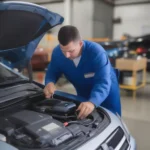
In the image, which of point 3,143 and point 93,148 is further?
point 93,148

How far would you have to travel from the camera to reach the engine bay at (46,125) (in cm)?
124

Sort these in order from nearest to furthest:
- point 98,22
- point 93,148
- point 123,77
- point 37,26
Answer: point 93,148
point 37,26
point 123,77
point 98,22

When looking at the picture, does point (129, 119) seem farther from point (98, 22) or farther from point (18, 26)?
point (98, 22)

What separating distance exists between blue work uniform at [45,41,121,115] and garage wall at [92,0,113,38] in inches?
392

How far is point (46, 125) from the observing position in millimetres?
1364

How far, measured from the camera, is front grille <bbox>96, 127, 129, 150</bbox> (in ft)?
4.65

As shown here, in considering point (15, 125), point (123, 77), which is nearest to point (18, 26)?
point (15, 125)

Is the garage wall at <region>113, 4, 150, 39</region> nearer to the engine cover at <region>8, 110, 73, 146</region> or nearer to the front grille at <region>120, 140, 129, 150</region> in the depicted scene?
the front grille at <region>120, 140, 129, 150</region>

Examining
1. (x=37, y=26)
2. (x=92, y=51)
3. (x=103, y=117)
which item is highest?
(x=37, y=26)

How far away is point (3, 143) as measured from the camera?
1147 mm

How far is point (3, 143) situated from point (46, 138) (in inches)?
8.3

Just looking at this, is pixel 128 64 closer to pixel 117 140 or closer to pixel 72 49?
pixel 72 49

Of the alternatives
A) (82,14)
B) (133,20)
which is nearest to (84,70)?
(82,14)

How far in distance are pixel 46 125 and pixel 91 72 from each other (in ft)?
2.62
